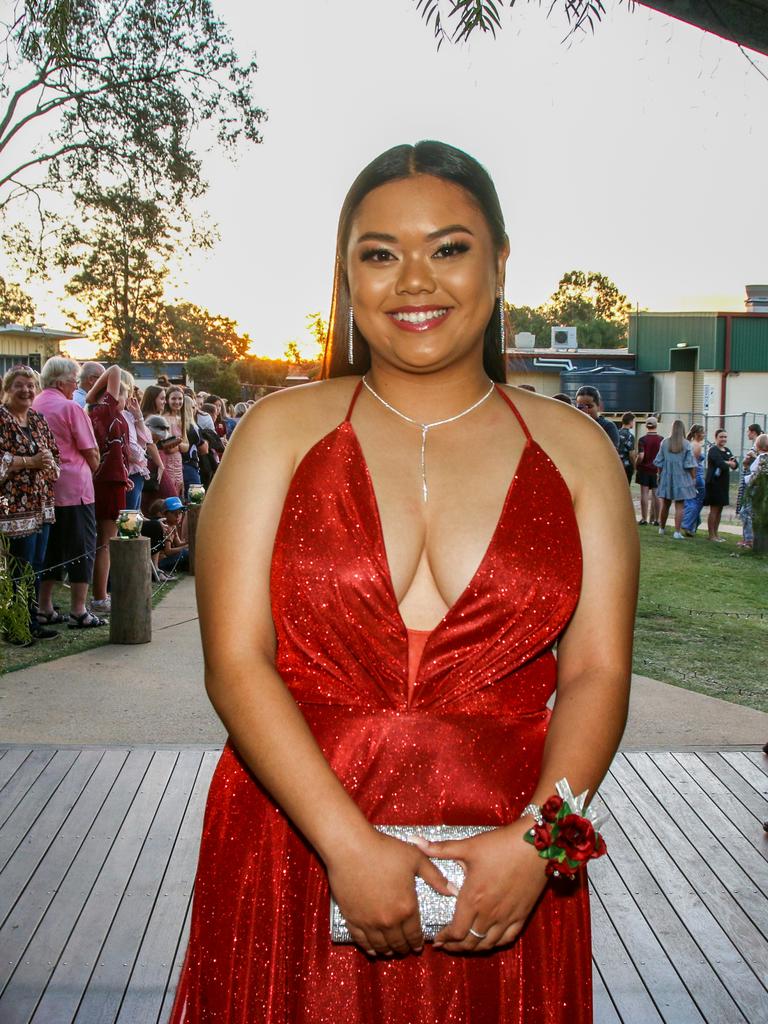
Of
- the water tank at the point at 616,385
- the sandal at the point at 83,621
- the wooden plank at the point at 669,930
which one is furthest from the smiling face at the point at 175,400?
the water tank at the point at 616,385

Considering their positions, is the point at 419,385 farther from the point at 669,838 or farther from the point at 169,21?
the point at 169,21

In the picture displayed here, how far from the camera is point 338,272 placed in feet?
6.14

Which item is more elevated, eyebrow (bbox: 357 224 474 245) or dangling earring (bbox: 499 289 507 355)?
eyebrow (bbox: 357 224 474 245)

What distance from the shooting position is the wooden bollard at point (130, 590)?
7820 millimetres

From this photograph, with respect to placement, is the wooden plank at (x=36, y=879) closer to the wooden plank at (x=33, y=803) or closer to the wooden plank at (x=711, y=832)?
the wooden plank at (x=33, y=803)

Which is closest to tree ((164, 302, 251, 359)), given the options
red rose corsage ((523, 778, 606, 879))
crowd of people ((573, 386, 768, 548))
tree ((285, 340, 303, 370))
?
tree ((285, 340, 303, 370))

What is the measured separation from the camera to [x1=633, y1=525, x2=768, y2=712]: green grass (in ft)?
25.4

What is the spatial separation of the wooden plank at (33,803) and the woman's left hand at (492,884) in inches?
114

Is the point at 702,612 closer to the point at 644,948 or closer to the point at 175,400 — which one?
the point at 175,400

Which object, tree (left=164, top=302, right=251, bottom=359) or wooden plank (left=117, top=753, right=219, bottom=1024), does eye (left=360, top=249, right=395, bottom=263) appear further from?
tree (left=164, top=302, right=251, bottom=359)

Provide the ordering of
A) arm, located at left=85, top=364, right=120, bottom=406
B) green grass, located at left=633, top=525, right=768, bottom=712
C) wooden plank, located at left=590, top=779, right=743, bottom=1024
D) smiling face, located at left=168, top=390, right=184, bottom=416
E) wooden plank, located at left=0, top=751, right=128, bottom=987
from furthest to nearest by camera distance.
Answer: smiling face, located at left=168, top=390, right=184, bottom=416 < arm, located at left=85, top=364, right=120, bottom=406 < green grass, located at left=633, top=525, right=768, bottom=712 < wooden plank, located at left=0, top=751, right=128, bottom=987 < wooden plank, located at left=590, top=779, right=743, bottom=1024

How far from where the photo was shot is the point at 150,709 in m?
6.23

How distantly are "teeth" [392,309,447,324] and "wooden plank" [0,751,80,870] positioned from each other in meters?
3.02

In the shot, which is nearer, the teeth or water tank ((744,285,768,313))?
the teeth
